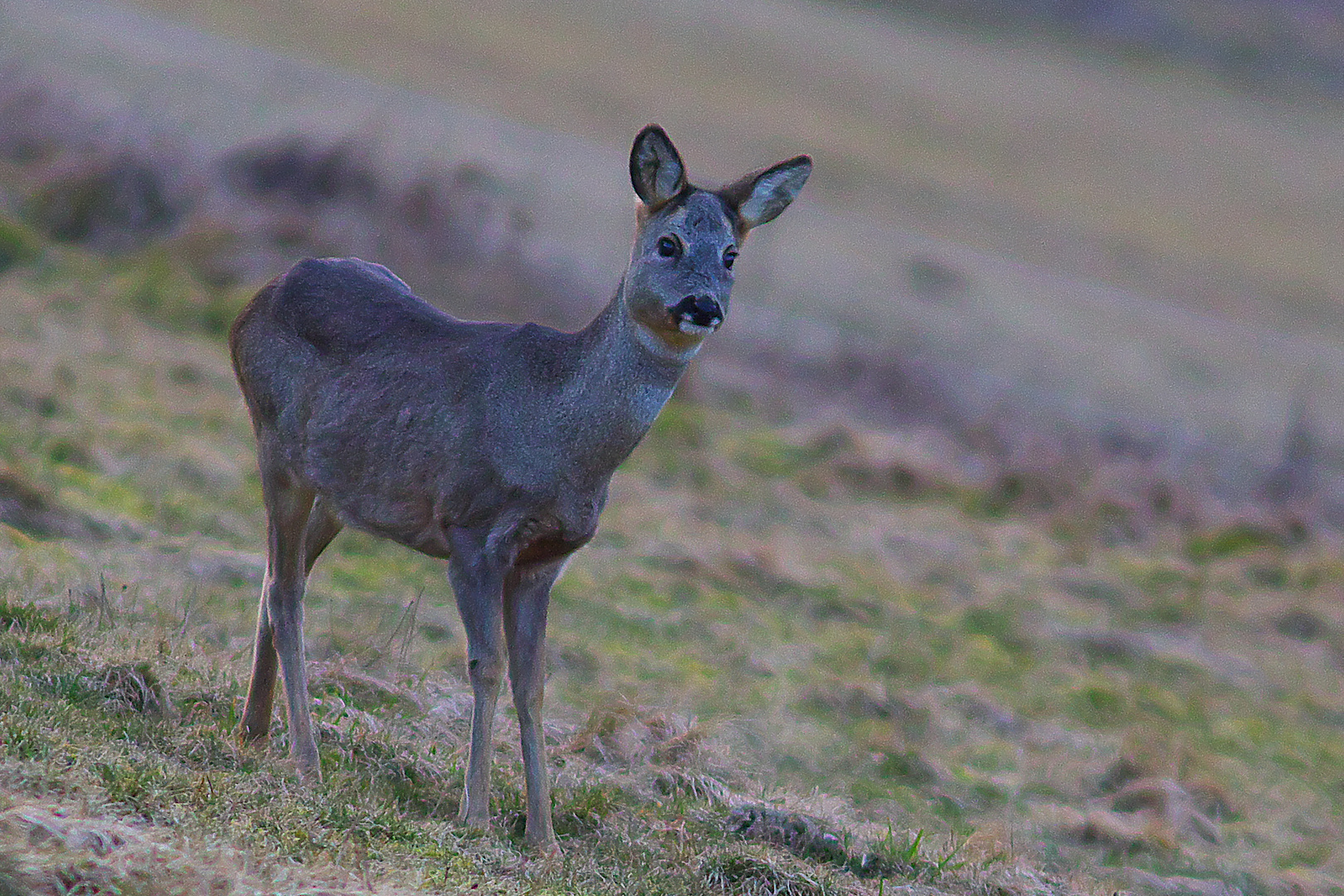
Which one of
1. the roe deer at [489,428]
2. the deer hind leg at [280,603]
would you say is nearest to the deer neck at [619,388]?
the roe deer at [489,428]

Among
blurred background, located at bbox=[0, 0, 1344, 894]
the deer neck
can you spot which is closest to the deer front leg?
the deer neck

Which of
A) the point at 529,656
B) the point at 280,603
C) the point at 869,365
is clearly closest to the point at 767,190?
the point at 529,656

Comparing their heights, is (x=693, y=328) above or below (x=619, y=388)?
above

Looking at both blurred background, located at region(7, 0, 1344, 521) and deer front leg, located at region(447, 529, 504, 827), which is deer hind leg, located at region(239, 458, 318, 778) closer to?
deer front leg, located at region(447, 529, 504, 827)

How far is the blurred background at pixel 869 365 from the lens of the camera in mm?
11648

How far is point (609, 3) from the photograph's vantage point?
183ft

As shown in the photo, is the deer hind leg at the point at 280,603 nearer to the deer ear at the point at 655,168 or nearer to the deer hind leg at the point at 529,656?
the deer hind leg at the point at 529,656

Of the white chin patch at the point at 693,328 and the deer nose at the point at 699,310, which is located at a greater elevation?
the deer nose at the point at 699,310

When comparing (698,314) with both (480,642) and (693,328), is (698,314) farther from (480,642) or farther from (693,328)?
(480,642)

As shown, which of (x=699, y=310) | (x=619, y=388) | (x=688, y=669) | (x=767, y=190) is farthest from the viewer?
(x=688, y=669)

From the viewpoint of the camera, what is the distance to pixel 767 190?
718 cm

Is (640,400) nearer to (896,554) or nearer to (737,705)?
(737,705)

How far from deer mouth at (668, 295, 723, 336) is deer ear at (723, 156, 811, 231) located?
0.67 m

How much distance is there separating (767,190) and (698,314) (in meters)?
0.89
